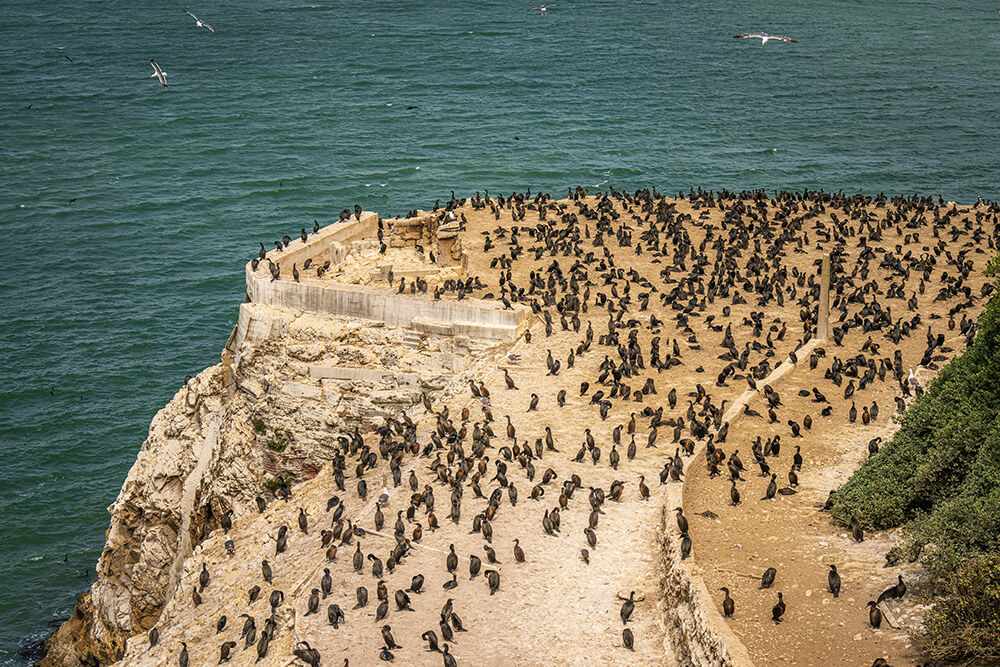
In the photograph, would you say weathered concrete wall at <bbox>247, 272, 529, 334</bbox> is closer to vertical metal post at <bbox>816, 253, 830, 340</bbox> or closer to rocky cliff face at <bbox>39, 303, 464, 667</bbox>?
rocky cliff face at <bbox>39, 303, 464, 667</bbox>

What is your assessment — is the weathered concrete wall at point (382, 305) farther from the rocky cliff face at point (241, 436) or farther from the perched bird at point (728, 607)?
the perched bird at point (728, 607)

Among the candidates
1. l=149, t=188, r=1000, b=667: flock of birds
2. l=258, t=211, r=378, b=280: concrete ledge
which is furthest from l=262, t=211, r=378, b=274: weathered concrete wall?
l=149, t=188, r=1000, b=667: flock of birds

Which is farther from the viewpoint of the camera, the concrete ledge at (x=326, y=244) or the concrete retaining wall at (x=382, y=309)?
the concrete ledge at (x=326, y=244)

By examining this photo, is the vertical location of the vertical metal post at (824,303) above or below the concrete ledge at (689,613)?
above

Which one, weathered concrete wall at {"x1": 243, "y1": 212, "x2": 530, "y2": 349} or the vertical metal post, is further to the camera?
weathered concrete wall at {"x1": 243, "y1": 212, "x2": 530, "y2": 349}

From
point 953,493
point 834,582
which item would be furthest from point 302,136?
point 834,582

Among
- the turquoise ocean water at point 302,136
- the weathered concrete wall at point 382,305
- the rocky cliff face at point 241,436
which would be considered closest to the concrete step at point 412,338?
the rocky cliff face at point 241,436
